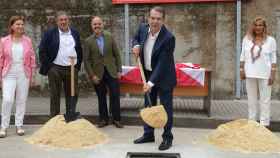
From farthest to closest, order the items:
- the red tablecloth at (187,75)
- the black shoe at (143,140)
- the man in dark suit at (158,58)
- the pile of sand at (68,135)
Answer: the red tablecloth at (187,75), the black shoe at (143,140), the pile of sand at (68,135), the man in dark suit at (158,58)

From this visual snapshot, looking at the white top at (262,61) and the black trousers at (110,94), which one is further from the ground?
the white top at (262,61)

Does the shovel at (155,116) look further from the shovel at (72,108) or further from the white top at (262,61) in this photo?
the white top at (262,61)

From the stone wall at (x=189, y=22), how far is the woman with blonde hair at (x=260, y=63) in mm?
2797

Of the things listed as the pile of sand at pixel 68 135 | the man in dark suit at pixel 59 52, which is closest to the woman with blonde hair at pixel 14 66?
the man in dark suit at pixel 59 52

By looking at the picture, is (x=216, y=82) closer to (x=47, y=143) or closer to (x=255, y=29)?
(x=255, y=29)

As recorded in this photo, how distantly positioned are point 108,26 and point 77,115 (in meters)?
3.60

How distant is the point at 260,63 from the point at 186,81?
137 cm

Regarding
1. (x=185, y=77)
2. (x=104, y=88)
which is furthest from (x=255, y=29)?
(x=104, y=88)

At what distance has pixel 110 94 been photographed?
8148 mm

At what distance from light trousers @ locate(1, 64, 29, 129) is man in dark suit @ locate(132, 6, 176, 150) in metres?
1.93

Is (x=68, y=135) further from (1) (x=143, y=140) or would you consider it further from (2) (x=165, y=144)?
(2) (x=165, y=144)

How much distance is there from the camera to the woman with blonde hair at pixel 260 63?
24.9 feet

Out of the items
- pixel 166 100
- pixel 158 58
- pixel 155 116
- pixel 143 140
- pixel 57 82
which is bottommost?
pixel 143 140

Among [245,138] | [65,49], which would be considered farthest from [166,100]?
[65,49]
